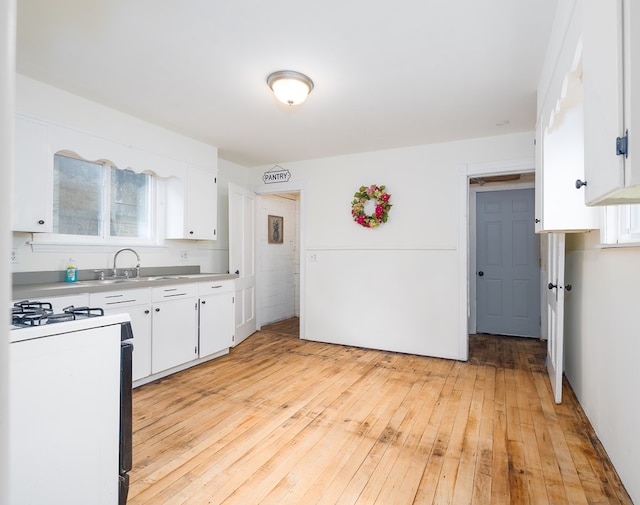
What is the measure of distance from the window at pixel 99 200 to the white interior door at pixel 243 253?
3.28 ft

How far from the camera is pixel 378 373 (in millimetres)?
3605

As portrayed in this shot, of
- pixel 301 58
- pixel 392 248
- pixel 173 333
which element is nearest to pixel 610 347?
pixel 392 248

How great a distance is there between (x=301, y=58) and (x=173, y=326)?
2582 mm

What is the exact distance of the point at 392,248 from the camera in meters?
4.40

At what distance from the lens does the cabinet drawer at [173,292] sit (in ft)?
10.8

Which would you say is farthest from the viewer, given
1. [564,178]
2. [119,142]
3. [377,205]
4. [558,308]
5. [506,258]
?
[506,258]

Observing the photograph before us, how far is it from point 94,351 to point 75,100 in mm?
2666

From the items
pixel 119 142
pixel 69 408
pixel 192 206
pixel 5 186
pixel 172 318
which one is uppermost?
pixel 119 142

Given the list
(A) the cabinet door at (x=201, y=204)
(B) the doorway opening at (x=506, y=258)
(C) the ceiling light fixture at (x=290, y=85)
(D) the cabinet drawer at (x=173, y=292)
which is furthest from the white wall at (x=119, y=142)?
(B) the doorway opening at (x=506, y=258)

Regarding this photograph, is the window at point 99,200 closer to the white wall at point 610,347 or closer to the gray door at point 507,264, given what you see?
the white wall at point 610,347

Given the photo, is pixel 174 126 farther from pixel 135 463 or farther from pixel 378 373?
pixel 378 373

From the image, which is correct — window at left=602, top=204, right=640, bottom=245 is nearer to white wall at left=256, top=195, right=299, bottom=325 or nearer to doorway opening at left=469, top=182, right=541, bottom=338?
doorway opening at left=469, top=182, right=541, bottom=338

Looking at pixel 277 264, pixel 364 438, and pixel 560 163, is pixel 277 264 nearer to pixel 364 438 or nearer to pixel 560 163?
pixel 364 438

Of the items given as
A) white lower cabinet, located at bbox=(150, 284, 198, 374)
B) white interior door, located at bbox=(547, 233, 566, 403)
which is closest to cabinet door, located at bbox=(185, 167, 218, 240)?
white lower cabinet, located at bbox=(150, 284, 198, 374)
